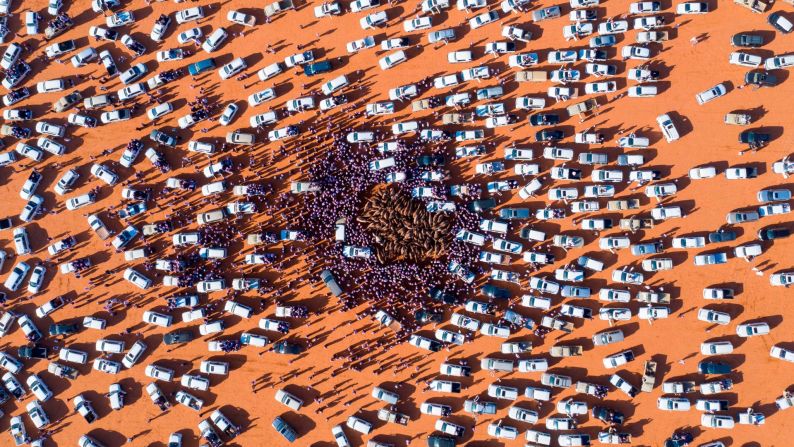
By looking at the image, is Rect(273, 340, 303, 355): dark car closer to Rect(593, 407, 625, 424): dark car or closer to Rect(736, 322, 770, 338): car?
Rect(593, 407, 625, 424): dark car

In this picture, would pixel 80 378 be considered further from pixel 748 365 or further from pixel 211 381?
pixel 748 365

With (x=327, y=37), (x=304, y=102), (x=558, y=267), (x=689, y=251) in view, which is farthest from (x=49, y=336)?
(x=689, y=251)

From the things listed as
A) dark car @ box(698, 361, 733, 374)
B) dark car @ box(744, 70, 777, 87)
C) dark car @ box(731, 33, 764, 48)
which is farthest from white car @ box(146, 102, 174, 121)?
dark car @ box(698, 361, 733, 374)

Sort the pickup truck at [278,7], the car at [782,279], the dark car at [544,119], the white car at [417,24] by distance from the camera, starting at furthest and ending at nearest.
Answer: the pickup truck at [278,7]
the white car at [417,24]
the dark car at [544,119]
the car at [782,279]

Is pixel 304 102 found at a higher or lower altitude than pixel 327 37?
lower

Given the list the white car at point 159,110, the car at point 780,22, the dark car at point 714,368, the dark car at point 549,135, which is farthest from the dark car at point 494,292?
the white car at point 159,110

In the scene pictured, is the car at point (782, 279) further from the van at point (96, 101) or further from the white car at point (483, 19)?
→ the van at point (96, 101)
